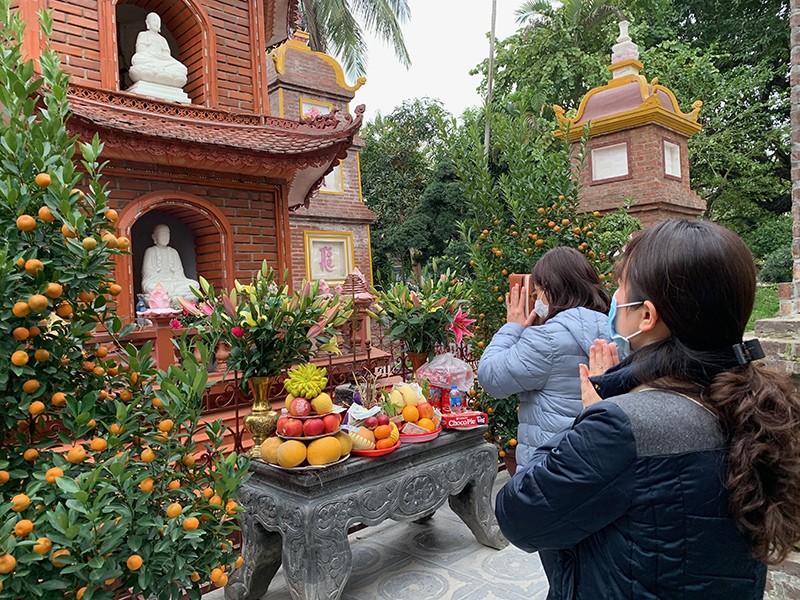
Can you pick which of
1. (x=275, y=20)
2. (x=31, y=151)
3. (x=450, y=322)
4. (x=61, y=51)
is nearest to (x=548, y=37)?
(x=275, y=20)

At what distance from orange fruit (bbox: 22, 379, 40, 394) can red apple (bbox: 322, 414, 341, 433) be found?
133 centimetres

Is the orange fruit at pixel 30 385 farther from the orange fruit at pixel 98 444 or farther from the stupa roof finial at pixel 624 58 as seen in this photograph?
the stupa roof finial at pixel 624 58

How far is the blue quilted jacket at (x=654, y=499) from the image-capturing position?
1.04 meters

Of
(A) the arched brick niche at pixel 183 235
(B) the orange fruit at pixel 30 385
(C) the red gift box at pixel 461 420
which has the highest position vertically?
(A) the arched brick niche at pixel 183 235

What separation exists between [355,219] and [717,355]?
1433 centimetres

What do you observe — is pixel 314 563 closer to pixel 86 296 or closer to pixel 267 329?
pixel 267 329

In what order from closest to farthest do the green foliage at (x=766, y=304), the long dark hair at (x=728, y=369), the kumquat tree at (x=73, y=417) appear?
the long dark hair at (x=728, y=369), the kumquat tree at (x=73, y=417), the green foliage at (x=766, y=304)

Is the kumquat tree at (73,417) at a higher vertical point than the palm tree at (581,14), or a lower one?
lower

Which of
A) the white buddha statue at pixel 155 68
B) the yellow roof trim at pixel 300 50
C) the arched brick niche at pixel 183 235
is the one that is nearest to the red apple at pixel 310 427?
the arched brick niche at pixel 183 235

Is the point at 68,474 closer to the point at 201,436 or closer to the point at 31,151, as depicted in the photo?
the point at 31,151

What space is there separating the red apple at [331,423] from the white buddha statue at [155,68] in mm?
5864

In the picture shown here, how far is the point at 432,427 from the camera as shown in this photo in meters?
3.15

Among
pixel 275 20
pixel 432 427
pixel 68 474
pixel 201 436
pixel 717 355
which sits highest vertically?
pixel 275 20

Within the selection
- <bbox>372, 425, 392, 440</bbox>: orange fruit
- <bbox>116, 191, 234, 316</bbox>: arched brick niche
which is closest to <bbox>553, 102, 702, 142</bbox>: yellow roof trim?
<bbox>116, 191, 234, 316</bbox>: arched brick niche
